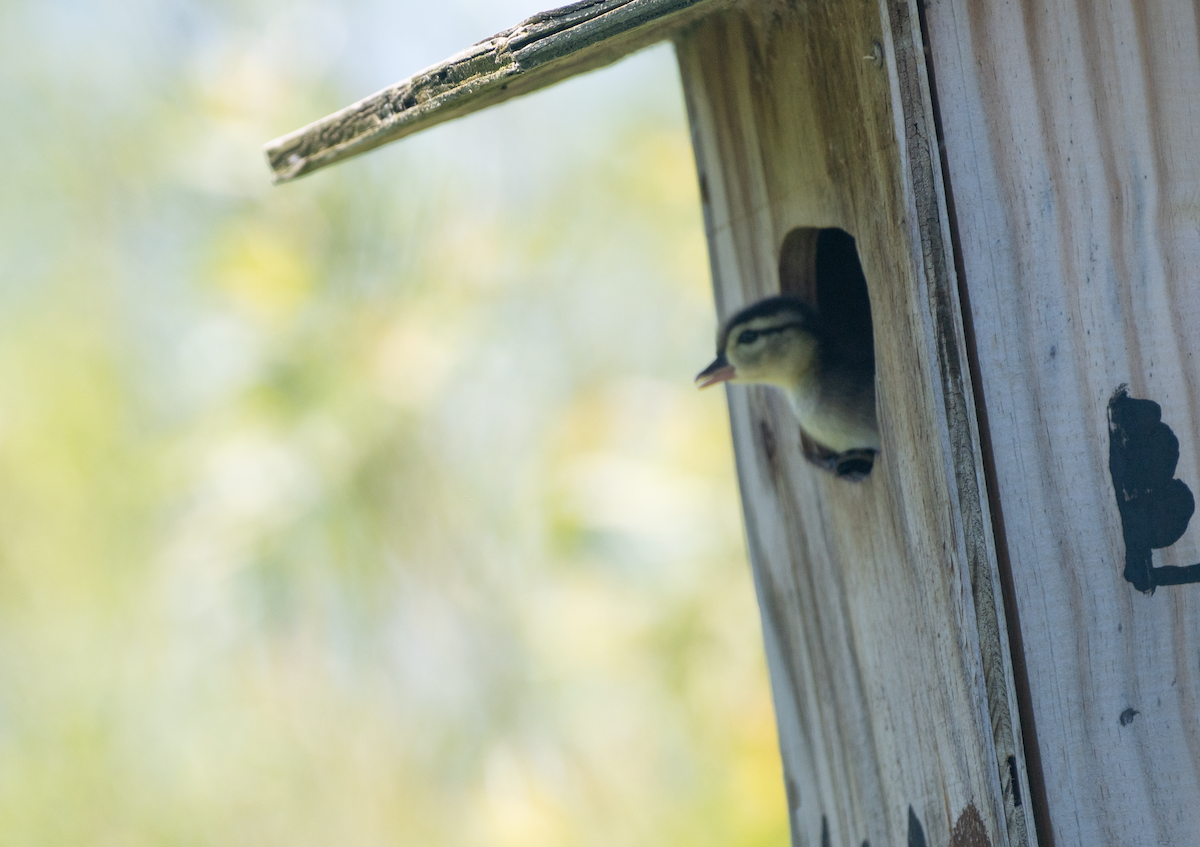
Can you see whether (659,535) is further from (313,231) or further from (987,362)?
(987,362)

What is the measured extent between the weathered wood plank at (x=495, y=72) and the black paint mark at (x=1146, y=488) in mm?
670

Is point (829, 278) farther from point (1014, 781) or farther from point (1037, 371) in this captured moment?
point (1014, 781)

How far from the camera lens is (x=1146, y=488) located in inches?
52.9

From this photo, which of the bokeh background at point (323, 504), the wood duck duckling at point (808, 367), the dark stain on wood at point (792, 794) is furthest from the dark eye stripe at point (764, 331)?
the bokeh background at point (323, 504)

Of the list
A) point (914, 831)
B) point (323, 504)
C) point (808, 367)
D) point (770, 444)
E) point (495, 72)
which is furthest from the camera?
point (323, 504)

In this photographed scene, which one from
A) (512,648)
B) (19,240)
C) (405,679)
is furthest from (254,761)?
(19,240)

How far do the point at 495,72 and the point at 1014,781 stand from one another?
0.96 metres

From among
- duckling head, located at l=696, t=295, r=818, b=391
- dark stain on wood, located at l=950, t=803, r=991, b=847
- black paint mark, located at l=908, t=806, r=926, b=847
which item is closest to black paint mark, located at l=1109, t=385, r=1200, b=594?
dark stain on wood, located at l=950, t=803, r=991, b=847

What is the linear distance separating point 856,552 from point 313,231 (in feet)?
12.7

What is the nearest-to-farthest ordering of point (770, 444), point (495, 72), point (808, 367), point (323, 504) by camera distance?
point (495, 72)
point (808, 367)
point (770, 444)
point (323, 504)

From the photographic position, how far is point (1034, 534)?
1.33 metres

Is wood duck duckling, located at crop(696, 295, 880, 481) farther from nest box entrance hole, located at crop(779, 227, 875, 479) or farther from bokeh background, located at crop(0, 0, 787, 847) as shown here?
bokeh background, located at crop(0, 0, 787, 847)

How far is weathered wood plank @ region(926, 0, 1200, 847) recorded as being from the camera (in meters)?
1.31

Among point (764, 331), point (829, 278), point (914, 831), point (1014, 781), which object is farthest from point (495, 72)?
point (914, 831)
